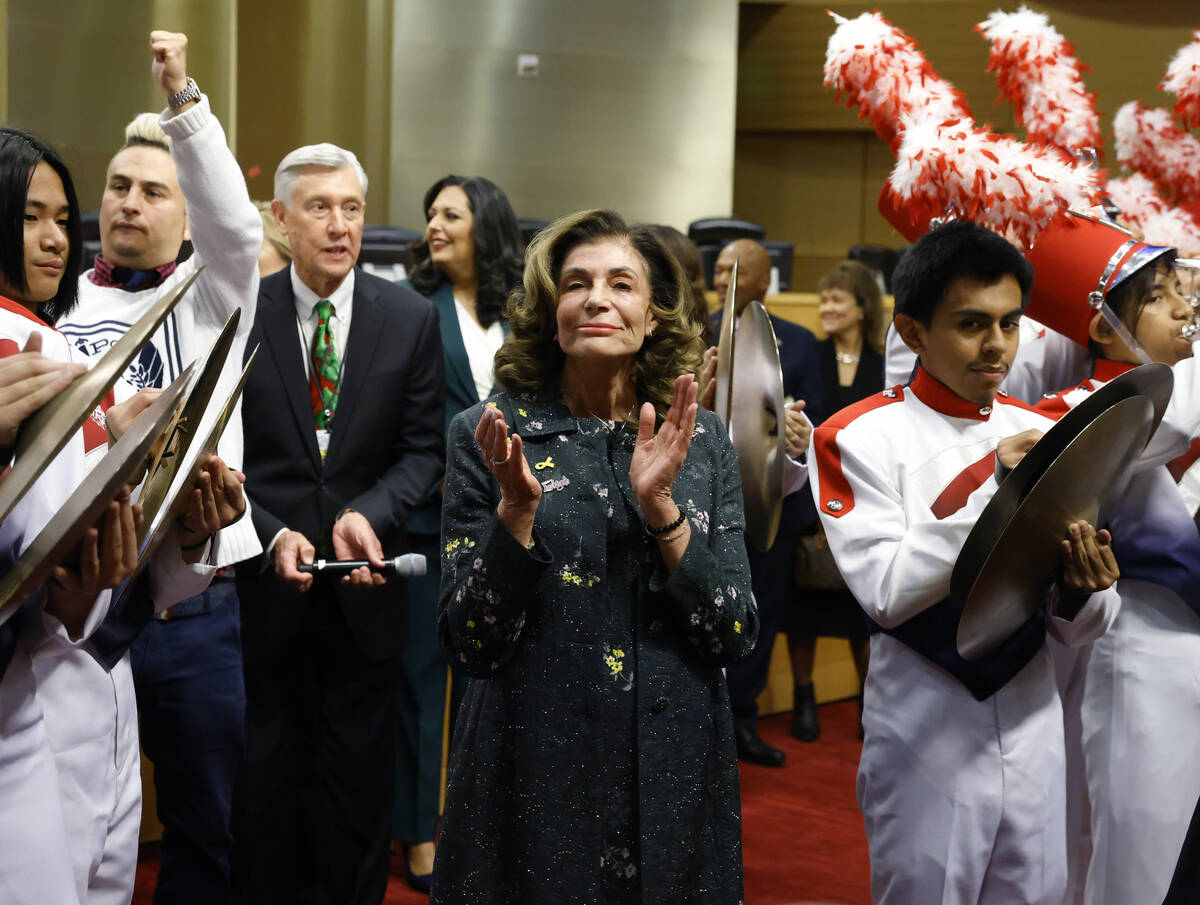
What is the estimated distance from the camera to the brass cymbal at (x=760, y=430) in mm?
2205

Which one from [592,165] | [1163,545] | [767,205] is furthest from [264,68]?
[1163,545]

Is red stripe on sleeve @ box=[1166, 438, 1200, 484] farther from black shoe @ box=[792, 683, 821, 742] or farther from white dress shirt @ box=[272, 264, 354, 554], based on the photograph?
black shoe @ box=[792, 683, 821, 742]

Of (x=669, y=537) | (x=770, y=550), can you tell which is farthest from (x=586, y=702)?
(x=770, y=550)

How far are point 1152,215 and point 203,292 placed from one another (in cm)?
201

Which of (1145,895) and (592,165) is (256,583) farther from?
(592,165)

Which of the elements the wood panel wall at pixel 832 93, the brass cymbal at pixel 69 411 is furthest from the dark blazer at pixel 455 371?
the wood panel wall at pixel 832 93

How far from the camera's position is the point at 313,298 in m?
2.77

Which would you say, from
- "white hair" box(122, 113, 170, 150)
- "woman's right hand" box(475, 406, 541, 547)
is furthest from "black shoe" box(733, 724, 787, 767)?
"woman's right hand" box(475, 406, 541, 547)

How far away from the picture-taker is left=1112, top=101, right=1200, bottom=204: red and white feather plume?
2.98 m

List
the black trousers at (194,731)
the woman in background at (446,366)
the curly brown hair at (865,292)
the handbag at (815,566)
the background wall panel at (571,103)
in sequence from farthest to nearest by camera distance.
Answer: the background wall panel at (571,103), the curly brown hair at (865,292), the handbag at (815,566), the woman in background at (446,366), the black trousers at (194,731)

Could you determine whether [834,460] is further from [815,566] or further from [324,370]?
[815,566]

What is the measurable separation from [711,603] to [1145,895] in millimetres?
992

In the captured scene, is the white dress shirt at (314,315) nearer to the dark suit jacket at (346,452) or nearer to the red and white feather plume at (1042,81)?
the dark suit jacket at (346,452)

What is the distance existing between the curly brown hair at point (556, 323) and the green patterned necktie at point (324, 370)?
3.00 feet
